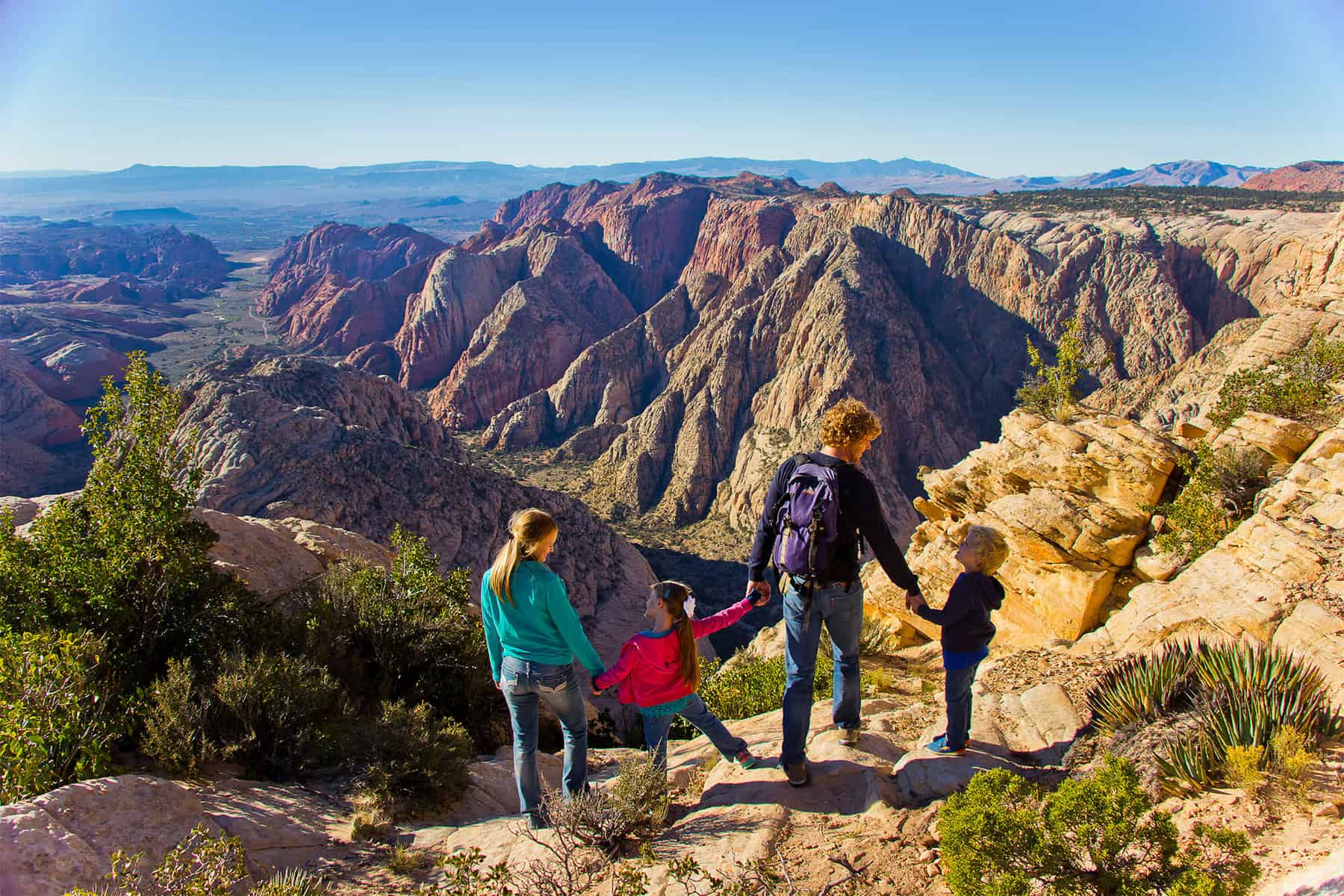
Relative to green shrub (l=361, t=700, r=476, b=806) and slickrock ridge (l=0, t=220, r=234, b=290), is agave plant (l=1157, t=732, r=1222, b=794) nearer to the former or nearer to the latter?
green shrub (l=361, t=700, r=476, b=806)

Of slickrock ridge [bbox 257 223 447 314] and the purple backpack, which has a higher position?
slickrock ridge [bbox 257 223 447 314]

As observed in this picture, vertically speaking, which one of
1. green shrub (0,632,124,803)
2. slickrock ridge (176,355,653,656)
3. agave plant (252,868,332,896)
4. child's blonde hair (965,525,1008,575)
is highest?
child's blonde hair (965,525,1008,575)

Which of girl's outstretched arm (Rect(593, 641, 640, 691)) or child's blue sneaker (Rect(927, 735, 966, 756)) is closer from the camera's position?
girl's outstretched arm (Rect(593, 641, 640, 691))

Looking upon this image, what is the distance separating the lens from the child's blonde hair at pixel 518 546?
434 cm

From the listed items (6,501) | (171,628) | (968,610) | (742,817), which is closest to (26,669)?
(171,628)

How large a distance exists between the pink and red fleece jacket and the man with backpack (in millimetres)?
429

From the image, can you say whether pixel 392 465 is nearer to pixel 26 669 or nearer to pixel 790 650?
pixel 26 669

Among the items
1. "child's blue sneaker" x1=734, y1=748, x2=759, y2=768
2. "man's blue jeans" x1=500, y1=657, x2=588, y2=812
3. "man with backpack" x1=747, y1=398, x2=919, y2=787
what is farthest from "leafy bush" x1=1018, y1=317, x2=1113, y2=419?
"man's blue jeans" x1=500, y1=657, x2=588, y2=812

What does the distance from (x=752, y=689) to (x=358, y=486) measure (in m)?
17.0

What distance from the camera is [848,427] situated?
4539 millimetres

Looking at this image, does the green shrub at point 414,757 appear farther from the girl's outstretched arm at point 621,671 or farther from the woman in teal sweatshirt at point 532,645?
the girl's outstretched arm at point 621,671

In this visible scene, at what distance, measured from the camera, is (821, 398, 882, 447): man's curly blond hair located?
4535mm

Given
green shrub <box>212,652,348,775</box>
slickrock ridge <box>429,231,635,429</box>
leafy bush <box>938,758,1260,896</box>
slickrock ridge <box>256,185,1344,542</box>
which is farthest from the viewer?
slickrock ridge <box>429,231,635,429</box>

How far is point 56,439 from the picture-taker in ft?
165
